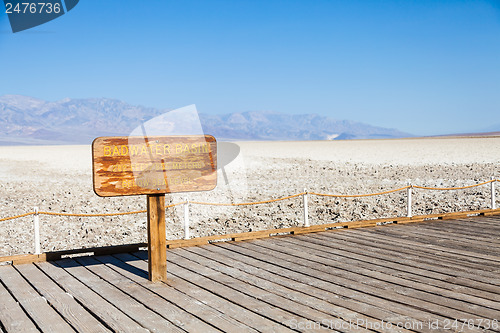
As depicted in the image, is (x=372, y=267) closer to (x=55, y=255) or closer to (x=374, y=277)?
(x=374, y=277)

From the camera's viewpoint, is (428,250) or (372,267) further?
(428,250)

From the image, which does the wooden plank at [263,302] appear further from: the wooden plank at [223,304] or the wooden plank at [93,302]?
the wooden plank at [93,302]

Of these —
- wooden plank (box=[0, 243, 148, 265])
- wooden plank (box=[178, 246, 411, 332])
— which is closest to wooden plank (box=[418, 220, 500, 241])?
wooden plank (box=[178, 246, 411, 332])

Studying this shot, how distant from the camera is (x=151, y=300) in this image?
5.50m

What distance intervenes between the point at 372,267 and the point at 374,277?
0.52 meters

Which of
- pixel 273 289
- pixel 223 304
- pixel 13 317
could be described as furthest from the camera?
pixel 273 289

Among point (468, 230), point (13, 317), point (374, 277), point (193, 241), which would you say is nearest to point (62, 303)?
point (13, 317)

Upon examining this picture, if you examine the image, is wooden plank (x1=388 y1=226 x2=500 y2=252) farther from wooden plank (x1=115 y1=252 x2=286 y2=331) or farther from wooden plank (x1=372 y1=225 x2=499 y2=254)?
wooden plank (x1=115 y1=252 x2=286 y2=331)

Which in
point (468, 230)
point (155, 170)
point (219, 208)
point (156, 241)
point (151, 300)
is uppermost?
point (155, 170)

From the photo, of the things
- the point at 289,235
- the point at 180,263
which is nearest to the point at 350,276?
the point at 180,263

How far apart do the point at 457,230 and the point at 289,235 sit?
3044 millimetres

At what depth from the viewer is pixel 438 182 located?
25359 millimetres

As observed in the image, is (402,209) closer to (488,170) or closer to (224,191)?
(224,191)

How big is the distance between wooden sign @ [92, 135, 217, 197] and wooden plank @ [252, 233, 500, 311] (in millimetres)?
1853
